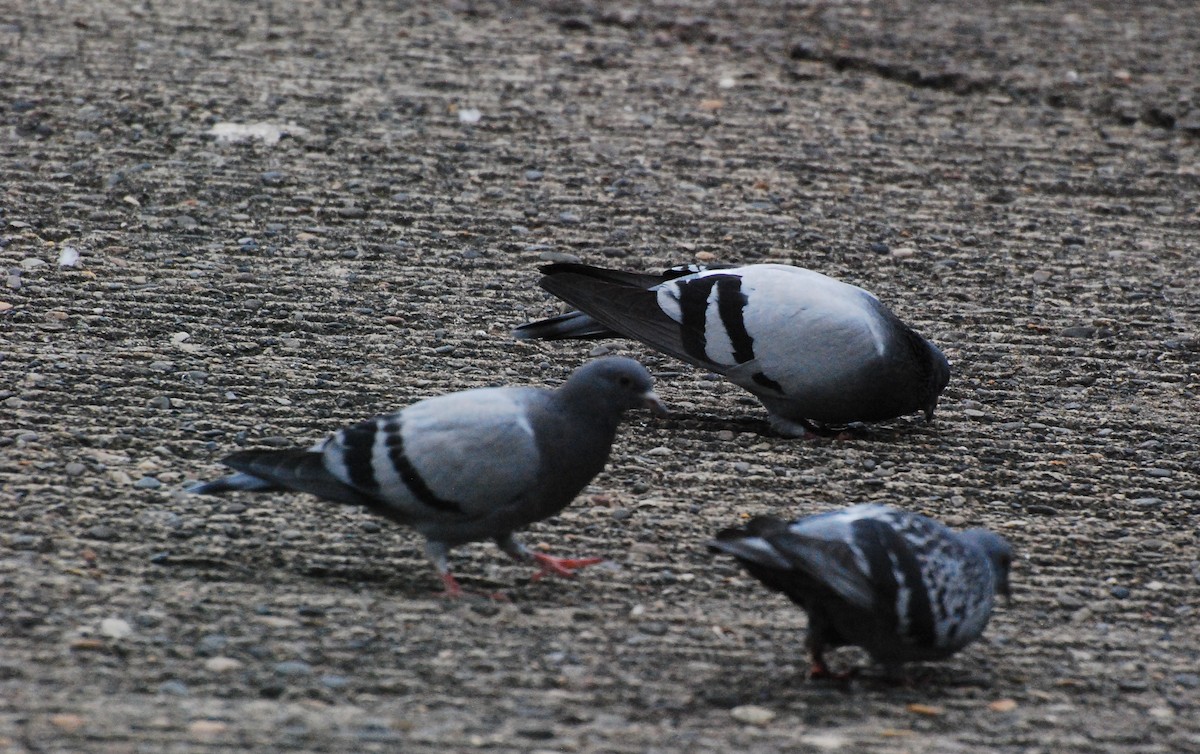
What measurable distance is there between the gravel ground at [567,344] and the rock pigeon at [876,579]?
0.13 meters

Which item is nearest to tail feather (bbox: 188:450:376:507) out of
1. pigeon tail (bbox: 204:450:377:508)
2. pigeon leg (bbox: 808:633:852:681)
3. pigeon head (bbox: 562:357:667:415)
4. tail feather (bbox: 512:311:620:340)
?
pigeon tail (bbox: 204:450:377:508)

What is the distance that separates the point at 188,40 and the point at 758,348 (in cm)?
377

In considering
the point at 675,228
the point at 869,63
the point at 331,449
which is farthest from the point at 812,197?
the point at 331,449

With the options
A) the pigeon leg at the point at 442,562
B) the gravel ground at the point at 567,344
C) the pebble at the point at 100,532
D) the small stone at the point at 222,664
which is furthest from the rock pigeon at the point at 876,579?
the pebble at the point at 100,532

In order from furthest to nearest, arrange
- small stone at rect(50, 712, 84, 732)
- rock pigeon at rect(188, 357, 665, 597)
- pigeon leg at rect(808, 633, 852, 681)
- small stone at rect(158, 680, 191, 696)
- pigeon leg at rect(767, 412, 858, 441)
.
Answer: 1. pigeon leg at rect(767, 412, 858, 441)
2. rock pigeon at rect(188, 357, 665, 597)
3. pigeon leg at rect(808, 633, 852, 681)
4. small stone at rect(158, 680, 191, 696)
5. small stone at rect(50, 712, 84, 732)

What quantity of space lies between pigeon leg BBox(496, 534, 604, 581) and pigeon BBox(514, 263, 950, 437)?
1.17 m

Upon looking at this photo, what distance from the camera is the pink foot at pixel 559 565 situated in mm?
3514

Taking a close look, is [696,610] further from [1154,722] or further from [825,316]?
[825,316]

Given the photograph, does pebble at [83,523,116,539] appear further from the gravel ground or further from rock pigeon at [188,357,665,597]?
rock pigeon at [188,357,665,597]

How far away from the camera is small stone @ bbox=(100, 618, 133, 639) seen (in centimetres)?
299

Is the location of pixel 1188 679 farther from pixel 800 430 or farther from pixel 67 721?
pixel 67 721

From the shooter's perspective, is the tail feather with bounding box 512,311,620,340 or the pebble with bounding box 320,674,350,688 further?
the tail feather with bounding box 512,311,620,340

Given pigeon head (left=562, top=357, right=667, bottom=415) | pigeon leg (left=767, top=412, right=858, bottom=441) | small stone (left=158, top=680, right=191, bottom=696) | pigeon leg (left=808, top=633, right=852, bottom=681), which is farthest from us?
pigeon leg (left=767, top=412, right=858, bottom=441)

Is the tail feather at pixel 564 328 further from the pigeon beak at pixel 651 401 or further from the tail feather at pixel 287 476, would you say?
the tail feather at pixel 287 476
